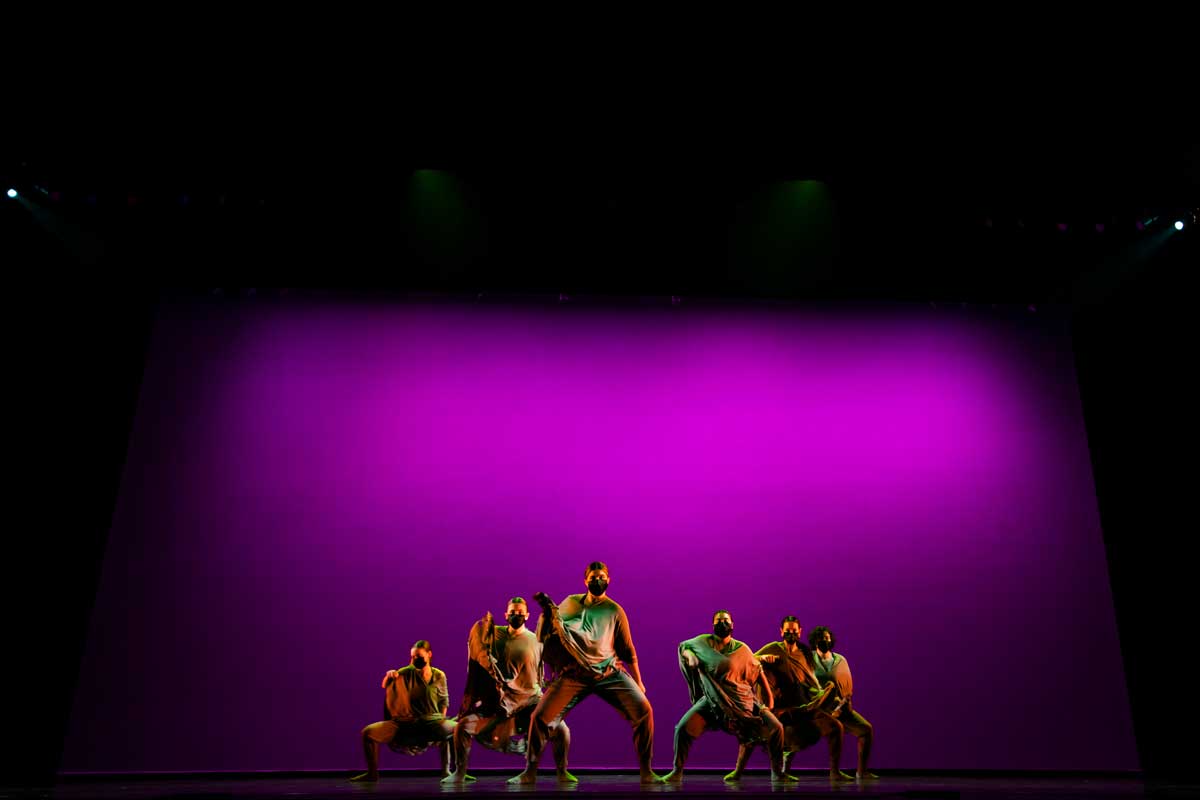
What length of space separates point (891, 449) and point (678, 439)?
2.04 m

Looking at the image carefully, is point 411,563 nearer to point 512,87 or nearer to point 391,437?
point 391,437

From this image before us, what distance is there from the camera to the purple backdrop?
7.96 metres

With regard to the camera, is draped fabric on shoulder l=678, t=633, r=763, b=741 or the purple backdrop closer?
draped fabric on shoulder l=678, t=633, r=763, b=741

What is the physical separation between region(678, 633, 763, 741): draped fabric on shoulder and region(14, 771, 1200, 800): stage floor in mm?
384

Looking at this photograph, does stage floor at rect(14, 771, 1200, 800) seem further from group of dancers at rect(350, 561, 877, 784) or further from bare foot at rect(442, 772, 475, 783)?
group of dancers at rect(350, 561, 877, 784)

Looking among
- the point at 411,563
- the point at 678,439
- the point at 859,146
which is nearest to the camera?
the point at 859,146

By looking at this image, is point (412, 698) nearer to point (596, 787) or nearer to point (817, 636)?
point (596, 787)

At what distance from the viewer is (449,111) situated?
702cm

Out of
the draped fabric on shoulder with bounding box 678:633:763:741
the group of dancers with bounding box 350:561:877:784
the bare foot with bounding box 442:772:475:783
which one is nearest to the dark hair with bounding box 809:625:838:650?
the group of dancers with bounding box 350:561:877:784

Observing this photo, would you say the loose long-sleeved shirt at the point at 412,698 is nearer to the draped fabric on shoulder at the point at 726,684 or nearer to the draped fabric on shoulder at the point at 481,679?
the draped fabric on shoulder at the point at 481,679

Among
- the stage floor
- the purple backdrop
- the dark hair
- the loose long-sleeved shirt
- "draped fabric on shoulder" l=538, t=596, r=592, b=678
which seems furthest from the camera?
the purple backdrop

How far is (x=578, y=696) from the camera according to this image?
20.0 feet

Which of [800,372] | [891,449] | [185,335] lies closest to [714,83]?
[800,372]

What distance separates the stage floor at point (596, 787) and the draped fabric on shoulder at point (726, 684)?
38 centimetres
